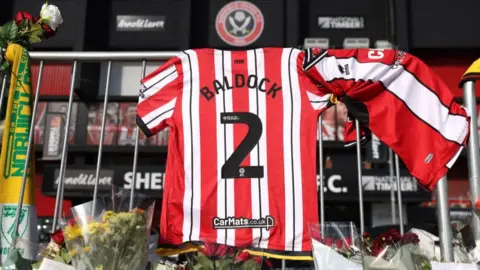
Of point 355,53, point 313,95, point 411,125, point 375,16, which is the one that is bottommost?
point 411,125

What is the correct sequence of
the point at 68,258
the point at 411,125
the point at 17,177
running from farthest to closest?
the point at 17,177 < the point at 411,125 < the point at 68,258

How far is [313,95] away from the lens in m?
2.38

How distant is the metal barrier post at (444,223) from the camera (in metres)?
1.94

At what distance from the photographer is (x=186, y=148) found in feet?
7.62

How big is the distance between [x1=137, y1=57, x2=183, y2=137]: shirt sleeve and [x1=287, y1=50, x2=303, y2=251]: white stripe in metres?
0.56

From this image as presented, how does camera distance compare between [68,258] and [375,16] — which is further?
[375,16]

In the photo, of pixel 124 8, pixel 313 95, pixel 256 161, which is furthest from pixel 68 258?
pixel 124 8

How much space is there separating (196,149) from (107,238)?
80 cm

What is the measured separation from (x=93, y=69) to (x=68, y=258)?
876cm

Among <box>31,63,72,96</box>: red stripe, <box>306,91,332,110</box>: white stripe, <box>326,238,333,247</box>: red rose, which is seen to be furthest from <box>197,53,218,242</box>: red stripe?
<box>31,63,72,96</box>: red stripe

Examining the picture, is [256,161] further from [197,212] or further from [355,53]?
[355,53]

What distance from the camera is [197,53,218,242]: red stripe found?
2.23 m

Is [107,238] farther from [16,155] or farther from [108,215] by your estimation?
[16,155]

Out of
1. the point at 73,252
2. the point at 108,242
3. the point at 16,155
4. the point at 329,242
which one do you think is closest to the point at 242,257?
the point at 329,242
